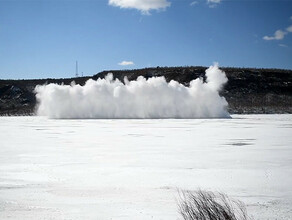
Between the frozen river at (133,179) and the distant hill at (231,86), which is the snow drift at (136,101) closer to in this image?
the frozen river at (133,179)

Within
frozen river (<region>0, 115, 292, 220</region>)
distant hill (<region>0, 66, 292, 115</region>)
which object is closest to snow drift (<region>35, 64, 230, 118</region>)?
frozen river (<region>0, 115, 292, 220</region>)

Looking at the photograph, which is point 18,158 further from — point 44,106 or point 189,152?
point 44,106

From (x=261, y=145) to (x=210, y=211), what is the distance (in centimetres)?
978

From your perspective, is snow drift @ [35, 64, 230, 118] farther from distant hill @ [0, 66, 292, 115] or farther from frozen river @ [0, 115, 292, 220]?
distant hill @ [0, 66, 292, 115]

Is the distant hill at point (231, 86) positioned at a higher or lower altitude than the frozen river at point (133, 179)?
higher

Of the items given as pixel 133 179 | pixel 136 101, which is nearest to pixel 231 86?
pixel 136 101

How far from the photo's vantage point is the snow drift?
4175 cm

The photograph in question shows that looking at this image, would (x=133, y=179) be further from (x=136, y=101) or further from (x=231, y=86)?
(x=231, y=86)

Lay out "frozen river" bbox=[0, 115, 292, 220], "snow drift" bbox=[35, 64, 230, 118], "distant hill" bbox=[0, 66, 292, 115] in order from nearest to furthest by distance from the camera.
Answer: "frozen river" bbox=[0, 115, 292, 220]
"snow drift" bbox=[35, 64, 230, 118]
"distant hill" bbox=[0, 66, 292, 115]

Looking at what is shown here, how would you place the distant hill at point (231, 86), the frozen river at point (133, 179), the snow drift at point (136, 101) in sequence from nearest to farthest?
the frozen river at point (133, 179), the snow drift at point (136, 101), the distant hill at point (231, 86)

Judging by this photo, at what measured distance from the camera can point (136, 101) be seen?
42906 millimetres

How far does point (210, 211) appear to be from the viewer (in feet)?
14.0

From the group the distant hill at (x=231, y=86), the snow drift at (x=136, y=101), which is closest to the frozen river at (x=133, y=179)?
the snow drift at (x=136, y=101)

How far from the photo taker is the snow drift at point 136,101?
137 ft
